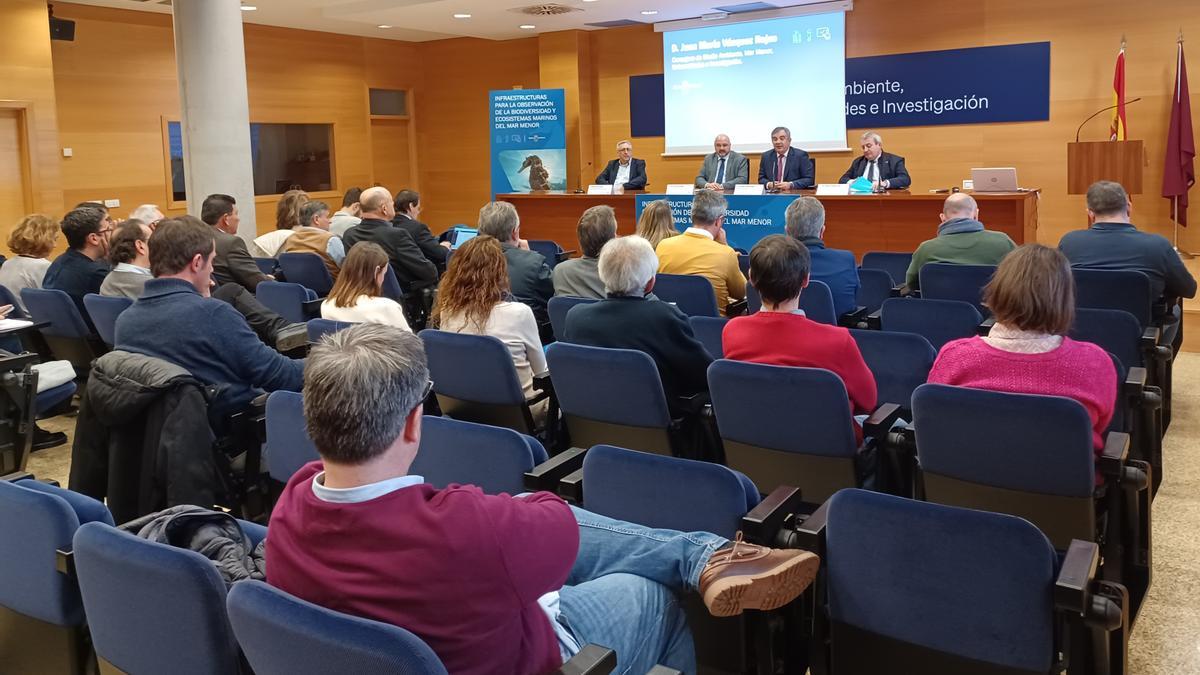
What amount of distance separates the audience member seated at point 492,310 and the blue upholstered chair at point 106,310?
1884 mm

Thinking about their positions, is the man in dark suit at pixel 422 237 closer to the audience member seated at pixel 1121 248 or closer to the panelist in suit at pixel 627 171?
the panelist in suit at pixel 627 171

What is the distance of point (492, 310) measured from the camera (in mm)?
4152

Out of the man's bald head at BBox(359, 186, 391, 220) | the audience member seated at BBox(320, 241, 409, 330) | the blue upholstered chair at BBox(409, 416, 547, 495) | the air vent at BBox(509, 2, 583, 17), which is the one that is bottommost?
the blue upholstered chair at BBox(409, 416, 547, 495)

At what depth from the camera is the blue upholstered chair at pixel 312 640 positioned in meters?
1.50

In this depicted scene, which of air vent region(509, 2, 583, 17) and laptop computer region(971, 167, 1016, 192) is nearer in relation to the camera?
→ laptop computer region(971, 167, 1016, 192)

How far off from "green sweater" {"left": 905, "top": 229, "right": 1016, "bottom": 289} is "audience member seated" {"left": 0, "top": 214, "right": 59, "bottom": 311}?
18.0ft

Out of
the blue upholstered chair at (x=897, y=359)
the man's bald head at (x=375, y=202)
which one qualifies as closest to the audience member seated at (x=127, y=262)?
the man's bald head at (x=375, y=202)

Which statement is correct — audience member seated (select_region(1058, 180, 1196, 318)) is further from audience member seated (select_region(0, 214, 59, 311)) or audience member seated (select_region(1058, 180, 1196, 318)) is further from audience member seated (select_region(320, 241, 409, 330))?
audience member seated (select_region(0, 214, 59, 311))

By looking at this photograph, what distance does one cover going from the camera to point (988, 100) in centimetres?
1048

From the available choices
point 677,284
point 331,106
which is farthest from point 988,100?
point 331,106

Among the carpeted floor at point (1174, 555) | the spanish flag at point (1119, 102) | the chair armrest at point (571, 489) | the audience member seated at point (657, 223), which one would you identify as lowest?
the carpeted floor at point (1174, 555)

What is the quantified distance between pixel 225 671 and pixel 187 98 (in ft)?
25.2

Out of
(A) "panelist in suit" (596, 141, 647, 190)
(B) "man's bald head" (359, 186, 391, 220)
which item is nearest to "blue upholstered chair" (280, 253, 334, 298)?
(B) "man's bald head" (359, 186, 391, 220)

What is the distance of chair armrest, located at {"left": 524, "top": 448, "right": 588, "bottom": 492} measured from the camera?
→ 265 cm
